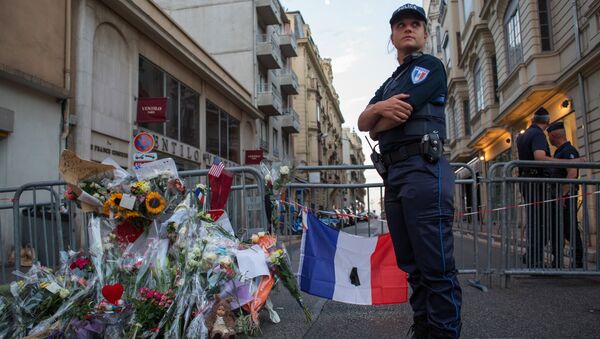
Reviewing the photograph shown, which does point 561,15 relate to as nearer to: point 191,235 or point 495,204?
point 495,204

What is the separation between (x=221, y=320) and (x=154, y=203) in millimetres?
1036

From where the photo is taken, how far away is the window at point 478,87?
2389 centimetres

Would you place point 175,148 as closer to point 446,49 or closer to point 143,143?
point 143,143

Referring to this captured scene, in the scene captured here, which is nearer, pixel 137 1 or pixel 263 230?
pixel 263 230

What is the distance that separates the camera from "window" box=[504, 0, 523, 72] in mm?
16672

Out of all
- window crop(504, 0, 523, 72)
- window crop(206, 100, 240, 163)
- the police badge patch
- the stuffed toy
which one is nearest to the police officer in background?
the police badge patch

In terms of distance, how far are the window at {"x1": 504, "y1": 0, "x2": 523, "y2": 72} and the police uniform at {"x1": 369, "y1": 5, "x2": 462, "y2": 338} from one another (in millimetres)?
15487

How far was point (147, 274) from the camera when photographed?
133 inches

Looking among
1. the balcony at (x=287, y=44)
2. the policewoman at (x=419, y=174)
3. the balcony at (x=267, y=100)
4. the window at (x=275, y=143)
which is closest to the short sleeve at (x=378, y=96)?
the policewoman at (x=419, y=174)

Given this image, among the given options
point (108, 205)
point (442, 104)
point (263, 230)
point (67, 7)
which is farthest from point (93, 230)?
point (67, 7)

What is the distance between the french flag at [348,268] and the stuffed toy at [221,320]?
1.06 metres

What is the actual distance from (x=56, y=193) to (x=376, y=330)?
3349 millimetres

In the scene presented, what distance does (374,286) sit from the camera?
4242 mm

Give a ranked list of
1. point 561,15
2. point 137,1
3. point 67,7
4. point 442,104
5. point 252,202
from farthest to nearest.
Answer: point 137,1 → point 561,15 → point 67,7 → point 252,202 → point 442,104
